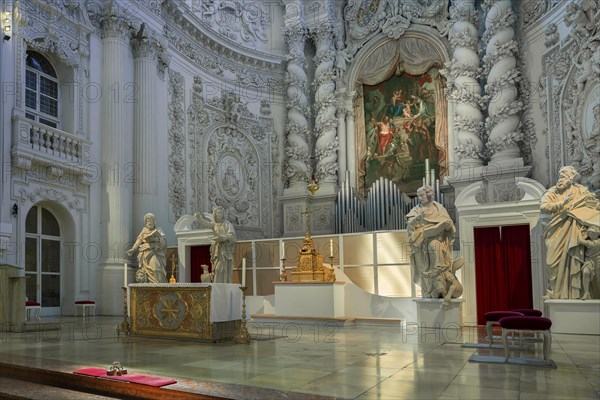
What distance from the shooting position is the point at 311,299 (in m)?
11.0

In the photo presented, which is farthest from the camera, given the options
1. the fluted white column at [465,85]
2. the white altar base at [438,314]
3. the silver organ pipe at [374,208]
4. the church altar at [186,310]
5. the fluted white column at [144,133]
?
the silver organ pipe at [374,208]

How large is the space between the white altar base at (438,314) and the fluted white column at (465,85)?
653 centimetres

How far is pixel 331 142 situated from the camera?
17.5 m

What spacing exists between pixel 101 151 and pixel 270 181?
6.54 meters

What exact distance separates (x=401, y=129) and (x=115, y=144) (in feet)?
27.4

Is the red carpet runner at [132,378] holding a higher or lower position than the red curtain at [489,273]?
lower

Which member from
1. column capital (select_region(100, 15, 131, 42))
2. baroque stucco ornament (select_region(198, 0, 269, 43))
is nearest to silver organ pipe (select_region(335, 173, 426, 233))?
baroque stucco ornament (select_region(198, 0, 269, 43))

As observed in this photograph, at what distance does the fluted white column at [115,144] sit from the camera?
12922 mm

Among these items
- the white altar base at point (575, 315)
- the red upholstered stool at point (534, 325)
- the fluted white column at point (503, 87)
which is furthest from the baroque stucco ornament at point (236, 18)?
the red upholstered stool at point (534, 325)

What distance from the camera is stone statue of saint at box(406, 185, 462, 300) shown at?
29.2 feet

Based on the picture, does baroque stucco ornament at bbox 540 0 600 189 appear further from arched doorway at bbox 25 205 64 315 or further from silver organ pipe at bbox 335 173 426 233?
arched doorway at bbox 25 205 64 315

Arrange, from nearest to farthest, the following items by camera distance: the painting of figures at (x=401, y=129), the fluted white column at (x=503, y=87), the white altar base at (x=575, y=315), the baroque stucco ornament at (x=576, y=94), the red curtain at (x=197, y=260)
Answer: the white altar base at (x=575, y=315), the baroque stucco ornament at (x=576, y=94), the red curtain at (x=197, y=260), the fluted white column at (x=503, y=87), the painting of figures at (x=401, y=129)

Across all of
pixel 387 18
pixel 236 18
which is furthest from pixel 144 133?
pixel 387 18

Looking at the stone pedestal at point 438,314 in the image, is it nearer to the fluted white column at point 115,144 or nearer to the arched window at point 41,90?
the fluted white column at point 115,144
